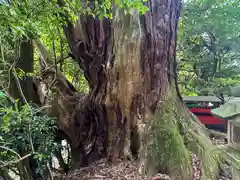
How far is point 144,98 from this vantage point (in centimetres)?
293

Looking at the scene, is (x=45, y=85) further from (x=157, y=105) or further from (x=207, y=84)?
(x=207, y=84)

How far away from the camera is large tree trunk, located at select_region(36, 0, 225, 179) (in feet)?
8.65

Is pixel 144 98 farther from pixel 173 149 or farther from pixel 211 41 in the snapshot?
pixel 211 41

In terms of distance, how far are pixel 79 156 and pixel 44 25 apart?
2270 mm

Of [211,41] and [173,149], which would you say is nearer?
[173,149]

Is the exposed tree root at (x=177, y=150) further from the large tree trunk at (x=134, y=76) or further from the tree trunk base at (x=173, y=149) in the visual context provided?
the large tree trunk at (x=134, y=76)

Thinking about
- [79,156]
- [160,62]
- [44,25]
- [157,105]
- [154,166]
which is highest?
[44,25]

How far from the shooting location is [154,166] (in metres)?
2.54

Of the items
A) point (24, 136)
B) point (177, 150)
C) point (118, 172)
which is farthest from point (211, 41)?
point (24, 136)

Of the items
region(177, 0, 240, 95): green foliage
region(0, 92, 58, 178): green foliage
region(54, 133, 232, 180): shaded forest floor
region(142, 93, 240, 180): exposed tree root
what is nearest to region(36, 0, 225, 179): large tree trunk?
region(142, 93, 240, 180): exposed tree root

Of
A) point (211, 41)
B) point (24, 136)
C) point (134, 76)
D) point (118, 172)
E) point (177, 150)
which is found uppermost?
point (211, 41)

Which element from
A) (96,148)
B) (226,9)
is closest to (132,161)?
(96,148)

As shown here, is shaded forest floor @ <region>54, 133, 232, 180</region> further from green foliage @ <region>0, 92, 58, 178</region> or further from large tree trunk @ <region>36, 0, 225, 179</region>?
green foliage @ <region>0, 92, 58, 178</region>

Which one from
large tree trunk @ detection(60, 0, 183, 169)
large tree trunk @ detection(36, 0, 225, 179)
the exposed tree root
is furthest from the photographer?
large tree trunk @ detection(60, 0, 183, 169)
